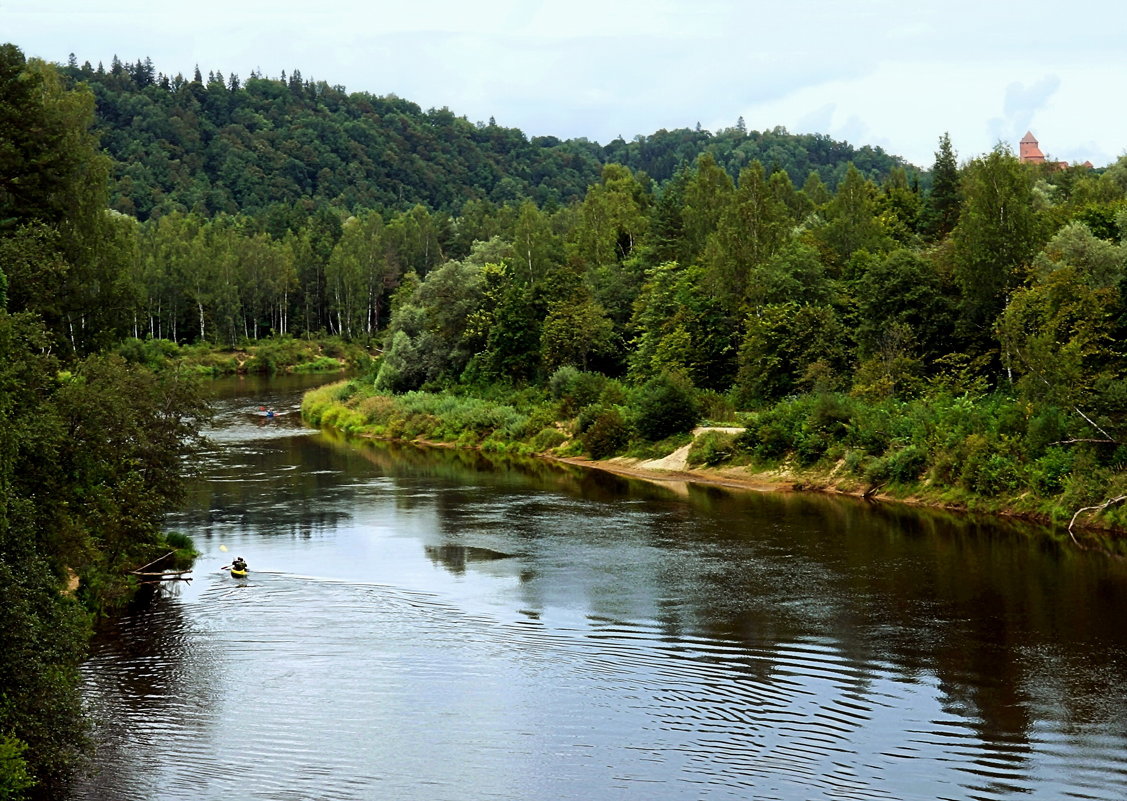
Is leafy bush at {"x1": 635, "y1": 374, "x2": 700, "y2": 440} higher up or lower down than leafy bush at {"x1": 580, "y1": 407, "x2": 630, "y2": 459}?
higher up

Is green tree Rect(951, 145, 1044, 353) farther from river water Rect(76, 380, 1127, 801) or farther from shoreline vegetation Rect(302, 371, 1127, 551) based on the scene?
river water Rect(76, 380, 1127, 801)

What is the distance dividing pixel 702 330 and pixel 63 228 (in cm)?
4167

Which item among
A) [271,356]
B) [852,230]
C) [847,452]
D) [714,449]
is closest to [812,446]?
[847,452]

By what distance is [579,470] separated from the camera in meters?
68.9

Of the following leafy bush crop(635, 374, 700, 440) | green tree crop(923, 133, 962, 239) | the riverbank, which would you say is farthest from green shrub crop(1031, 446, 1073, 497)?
green tree crop(923, 133, 962, 239)

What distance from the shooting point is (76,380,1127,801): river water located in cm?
2467

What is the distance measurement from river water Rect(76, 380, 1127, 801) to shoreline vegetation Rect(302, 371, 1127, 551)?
2.28 meters

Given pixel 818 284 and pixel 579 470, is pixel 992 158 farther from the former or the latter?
pixel 579 470

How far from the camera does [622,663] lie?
31875 mm

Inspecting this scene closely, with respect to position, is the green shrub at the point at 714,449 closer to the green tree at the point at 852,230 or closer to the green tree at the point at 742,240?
the green tree at the point at 742,240

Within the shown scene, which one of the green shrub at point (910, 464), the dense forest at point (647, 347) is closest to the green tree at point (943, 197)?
the dense forest at point (647, 347)

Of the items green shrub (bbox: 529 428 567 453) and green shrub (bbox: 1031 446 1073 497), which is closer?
green shrub (bbox: 1031 446 1073 497)

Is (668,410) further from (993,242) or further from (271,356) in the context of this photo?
(271,356)

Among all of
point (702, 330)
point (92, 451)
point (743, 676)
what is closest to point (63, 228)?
point (92, 451)
